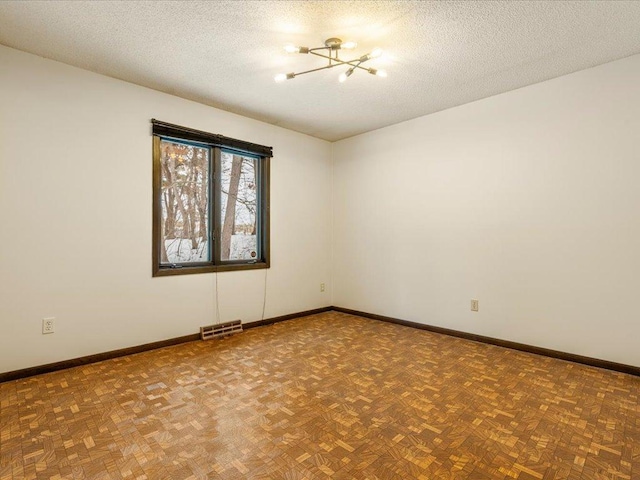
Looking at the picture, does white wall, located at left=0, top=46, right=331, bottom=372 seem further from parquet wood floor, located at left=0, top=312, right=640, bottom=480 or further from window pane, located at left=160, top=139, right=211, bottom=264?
parquet wood floor, located at left=0, top=312, right=640, bottom=480

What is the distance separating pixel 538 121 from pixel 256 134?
3.10 metres

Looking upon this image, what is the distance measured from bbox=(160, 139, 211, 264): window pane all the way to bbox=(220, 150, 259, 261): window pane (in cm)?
22

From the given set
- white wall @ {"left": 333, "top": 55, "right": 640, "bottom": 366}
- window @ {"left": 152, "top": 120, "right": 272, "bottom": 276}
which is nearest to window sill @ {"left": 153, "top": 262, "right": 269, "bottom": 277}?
window @ {"left": 152, "top": 120, "right": 272, "bottom": 276}

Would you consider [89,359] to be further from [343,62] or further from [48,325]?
[343,62]

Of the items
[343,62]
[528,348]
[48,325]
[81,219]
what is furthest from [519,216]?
[48,325]

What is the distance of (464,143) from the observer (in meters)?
3.70

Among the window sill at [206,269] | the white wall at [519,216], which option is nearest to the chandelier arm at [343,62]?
the white wall at [519,216]

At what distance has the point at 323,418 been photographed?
2033 mm

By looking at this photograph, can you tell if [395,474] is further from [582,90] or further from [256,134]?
[256,134]

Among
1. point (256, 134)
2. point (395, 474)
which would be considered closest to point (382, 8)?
point (256, 134)

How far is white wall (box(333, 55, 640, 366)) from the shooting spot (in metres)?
2.76

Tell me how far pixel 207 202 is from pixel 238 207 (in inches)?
16.9

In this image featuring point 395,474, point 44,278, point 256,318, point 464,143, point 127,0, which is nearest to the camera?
point 395,474

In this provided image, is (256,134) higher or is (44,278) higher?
(256,134)
